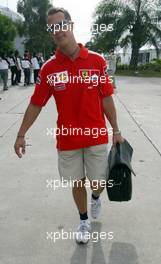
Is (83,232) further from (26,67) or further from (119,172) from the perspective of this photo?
(26,67)

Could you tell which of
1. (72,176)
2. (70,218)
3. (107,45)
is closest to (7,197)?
(70,218)

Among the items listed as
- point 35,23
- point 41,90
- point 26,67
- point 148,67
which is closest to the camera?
point 41,90

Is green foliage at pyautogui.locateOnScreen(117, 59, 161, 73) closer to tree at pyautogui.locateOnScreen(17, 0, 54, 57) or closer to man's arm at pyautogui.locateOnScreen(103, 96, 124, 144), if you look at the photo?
→ tree at pyautogui.locateOnScreen(17, 0, 54, 57)

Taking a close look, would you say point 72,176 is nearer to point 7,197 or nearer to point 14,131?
point 7,197

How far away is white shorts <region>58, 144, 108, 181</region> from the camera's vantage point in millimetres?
3521

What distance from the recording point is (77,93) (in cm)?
334

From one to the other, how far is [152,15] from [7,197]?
33.8 m

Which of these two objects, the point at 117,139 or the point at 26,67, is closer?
the point at 117,139

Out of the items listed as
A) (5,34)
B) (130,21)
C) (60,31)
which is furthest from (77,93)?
(5,34)

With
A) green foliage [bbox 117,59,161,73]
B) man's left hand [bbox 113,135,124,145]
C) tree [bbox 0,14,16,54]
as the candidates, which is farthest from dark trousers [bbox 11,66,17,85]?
tree [bbox 0,14,16,54]

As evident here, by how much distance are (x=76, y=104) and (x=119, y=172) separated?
2.26 ft

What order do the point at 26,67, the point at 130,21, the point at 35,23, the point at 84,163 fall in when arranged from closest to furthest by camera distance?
the point at 84,163 → the point at 26,67 → the point at 130,21 → the point at 35,23

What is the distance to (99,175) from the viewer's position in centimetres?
359

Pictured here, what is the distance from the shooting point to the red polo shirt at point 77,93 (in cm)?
330
